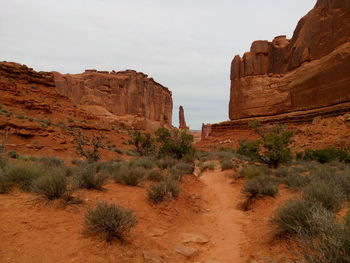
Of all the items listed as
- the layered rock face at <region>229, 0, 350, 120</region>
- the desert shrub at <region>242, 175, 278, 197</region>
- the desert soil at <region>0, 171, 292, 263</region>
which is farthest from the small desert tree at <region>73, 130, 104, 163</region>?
the layered rock face at <region>229, 0, 350, 120</region>

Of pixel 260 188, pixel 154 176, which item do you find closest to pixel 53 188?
pixel 154 176

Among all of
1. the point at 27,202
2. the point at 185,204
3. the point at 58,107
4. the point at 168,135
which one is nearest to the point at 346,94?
the point at 168,135

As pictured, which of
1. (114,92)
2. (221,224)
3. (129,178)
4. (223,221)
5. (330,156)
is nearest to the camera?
(221,224)

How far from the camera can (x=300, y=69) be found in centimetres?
3114

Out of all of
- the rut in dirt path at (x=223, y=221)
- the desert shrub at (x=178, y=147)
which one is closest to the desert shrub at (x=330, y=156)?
the desert shrub at (x=178, y=147)

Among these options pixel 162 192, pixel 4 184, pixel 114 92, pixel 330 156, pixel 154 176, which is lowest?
pixel 162 192

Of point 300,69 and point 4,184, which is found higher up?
point 300,69

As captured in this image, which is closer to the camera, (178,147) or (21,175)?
(21,175)

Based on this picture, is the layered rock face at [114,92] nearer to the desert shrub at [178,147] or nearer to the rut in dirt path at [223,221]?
the desert shrub at [178,147]

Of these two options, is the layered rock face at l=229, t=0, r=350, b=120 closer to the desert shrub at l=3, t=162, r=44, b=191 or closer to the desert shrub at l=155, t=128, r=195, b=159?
the desert shrub at l=155, t=128, r=195, b=159

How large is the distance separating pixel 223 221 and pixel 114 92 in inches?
2185

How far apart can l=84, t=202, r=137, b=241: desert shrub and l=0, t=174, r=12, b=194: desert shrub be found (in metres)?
2.77

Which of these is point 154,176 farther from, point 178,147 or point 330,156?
point 330,156

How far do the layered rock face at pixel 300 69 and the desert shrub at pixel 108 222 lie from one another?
28.9 m
